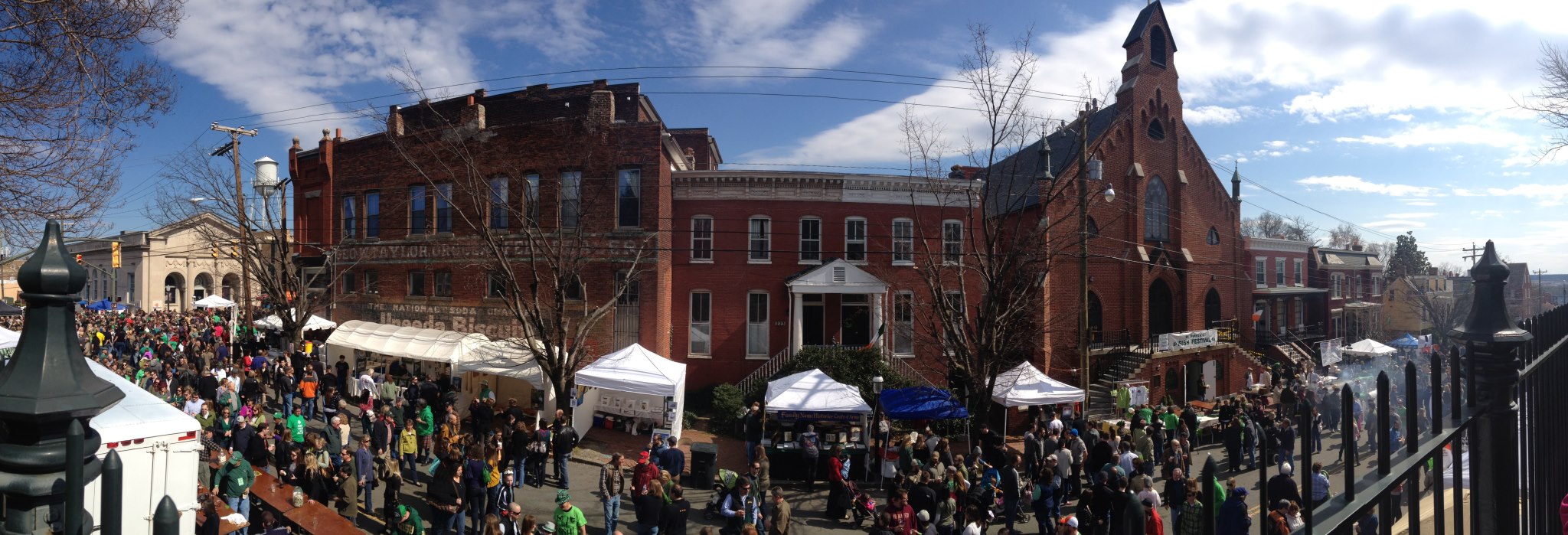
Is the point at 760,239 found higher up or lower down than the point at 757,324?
higher up

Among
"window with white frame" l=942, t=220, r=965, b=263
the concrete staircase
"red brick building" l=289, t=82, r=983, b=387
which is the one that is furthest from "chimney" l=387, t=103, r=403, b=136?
the concrete staircase

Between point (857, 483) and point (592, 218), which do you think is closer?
point (857, 483)

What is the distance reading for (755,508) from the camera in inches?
506

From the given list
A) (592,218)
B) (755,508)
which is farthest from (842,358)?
(755,508)

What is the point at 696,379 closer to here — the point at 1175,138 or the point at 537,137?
the point at 537,137

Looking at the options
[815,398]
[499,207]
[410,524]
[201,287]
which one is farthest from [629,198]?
[201,287]

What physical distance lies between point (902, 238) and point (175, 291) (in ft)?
220

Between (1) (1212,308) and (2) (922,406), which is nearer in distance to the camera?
(2) (922,406)

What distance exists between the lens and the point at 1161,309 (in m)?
35.8

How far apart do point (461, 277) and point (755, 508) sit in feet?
63.4

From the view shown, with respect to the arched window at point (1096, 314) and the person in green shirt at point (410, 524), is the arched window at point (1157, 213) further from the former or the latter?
the person in green shirt at point (410, 524)

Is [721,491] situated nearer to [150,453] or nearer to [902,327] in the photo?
[150,453]

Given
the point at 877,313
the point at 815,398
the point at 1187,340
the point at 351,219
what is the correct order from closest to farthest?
1. the point at 815,398
2. the point at 877,313
3. the point at 351,219
4. the point at 1187,340

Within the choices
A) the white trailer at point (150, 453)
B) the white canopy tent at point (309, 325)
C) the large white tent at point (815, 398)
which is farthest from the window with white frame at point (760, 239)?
the white canopy tent at point (309, 325)
